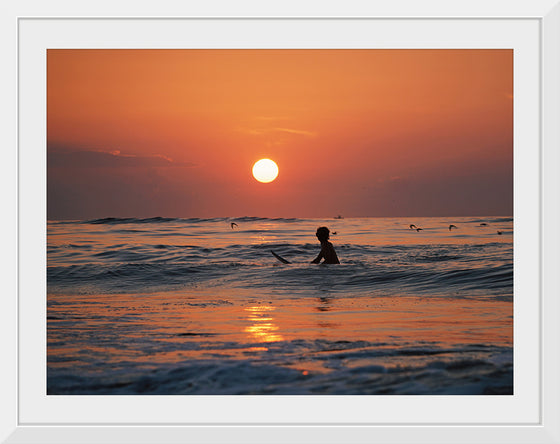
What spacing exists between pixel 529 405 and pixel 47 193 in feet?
13.9

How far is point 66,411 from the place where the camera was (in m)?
4.25

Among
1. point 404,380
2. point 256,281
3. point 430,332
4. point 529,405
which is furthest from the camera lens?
point 256,281

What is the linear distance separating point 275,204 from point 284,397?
11402 millimetres

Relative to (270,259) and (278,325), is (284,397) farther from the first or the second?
(270,259)

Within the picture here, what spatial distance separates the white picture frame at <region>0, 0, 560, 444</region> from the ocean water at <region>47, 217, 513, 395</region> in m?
0.14

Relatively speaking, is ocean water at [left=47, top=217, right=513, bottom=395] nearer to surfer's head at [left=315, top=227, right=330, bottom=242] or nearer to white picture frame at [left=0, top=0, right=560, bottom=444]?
white picture frame at [left=0, top=0, right=560, bottom=444]

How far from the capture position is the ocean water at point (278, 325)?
411 centimetres

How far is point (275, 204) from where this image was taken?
50.1ft

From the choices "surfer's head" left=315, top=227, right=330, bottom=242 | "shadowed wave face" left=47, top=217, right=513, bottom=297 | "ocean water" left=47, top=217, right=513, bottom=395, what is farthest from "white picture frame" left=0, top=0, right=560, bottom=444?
"surfer's head" left=315, top=227, right=330, bottom=242

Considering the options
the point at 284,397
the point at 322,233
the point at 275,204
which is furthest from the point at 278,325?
the point at 275,204

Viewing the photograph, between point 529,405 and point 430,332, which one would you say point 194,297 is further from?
point 529,405

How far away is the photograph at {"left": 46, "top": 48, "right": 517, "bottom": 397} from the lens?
14.5ft
